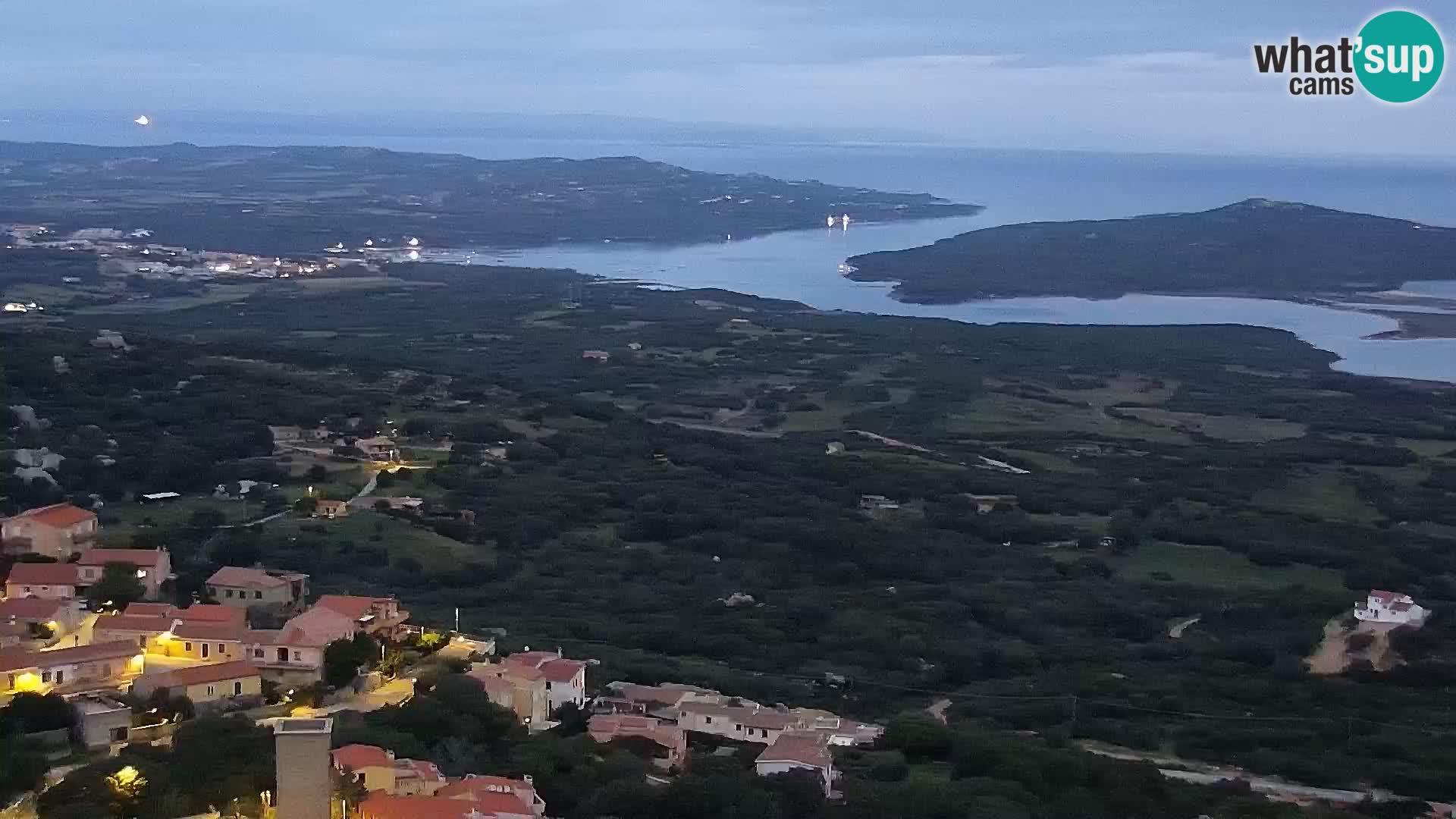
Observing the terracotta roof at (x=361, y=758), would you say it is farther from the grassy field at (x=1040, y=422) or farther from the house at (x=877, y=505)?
the grassy field at (x=1040, y=422)

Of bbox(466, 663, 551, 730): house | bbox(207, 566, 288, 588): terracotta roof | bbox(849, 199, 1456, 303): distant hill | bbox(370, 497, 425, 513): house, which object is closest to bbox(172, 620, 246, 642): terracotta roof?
bbox(207, 566, 288, 588): terracotta roof

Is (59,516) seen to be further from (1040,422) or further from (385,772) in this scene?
(1040,422)

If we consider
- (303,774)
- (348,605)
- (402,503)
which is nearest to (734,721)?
(348,605)

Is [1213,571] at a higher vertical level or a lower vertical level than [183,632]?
lower

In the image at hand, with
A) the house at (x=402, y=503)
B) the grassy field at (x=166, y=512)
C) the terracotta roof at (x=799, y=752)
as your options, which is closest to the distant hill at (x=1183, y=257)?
the house at (x=402, y=503)

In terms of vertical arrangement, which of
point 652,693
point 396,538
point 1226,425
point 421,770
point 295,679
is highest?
point 421,770

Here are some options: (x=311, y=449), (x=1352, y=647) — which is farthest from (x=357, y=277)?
(x=1352, y=647)

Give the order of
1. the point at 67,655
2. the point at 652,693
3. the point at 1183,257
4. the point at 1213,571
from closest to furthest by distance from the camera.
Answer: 1. the point at 67,655
2. the point at 652,693
3. the point at 1213,571
4. the point at 1183,257
